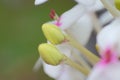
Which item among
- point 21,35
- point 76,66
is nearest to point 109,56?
point 76,66

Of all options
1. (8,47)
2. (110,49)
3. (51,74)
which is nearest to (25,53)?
(8,47)

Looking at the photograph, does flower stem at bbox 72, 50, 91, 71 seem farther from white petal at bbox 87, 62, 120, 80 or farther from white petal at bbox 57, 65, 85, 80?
white petal at bbox 87, 62, 120, 80

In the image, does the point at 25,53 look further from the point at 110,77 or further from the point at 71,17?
the point at 110,77

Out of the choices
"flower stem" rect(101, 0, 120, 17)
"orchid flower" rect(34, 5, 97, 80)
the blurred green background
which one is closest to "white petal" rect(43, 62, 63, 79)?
"orchid flower" rect(34, 5, 97, 80)

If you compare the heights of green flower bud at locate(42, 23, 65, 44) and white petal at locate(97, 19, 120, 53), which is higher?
green flower bud at locate(42, 23, 65, 44)

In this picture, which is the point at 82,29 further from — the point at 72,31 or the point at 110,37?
the point at 110,37

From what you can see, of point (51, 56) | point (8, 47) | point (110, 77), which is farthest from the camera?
point (8, 47)
